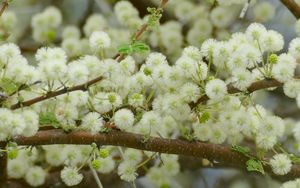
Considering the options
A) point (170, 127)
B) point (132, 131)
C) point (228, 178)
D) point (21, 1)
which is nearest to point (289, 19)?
point (228, 178)

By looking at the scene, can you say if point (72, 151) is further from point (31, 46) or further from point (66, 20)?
point (66, 20)

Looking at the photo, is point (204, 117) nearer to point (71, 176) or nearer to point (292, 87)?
point (292, 87)

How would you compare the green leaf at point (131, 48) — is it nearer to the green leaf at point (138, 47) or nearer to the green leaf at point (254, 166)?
the green leaf at point (138, 47)

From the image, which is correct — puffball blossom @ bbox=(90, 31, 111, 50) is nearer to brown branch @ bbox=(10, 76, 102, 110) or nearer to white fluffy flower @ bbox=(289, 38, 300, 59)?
brown branch @ bbox=(10, 76, 102, 110)

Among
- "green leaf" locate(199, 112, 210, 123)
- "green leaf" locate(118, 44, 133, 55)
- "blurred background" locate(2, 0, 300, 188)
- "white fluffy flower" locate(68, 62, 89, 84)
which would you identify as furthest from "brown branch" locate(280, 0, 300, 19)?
"white fluffy flower" locate(68, 62, 89, 84)

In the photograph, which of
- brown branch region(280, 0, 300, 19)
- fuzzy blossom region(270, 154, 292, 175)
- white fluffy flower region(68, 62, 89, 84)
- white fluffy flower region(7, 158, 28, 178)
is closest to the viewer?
white fluffy flower region(68, 62, 89, 84)

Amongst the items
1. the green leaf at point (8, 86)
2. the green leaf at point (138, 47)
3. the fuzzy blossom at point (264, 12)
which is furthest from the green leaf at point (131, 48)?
the fuzzy blossom at point (264, 12)
